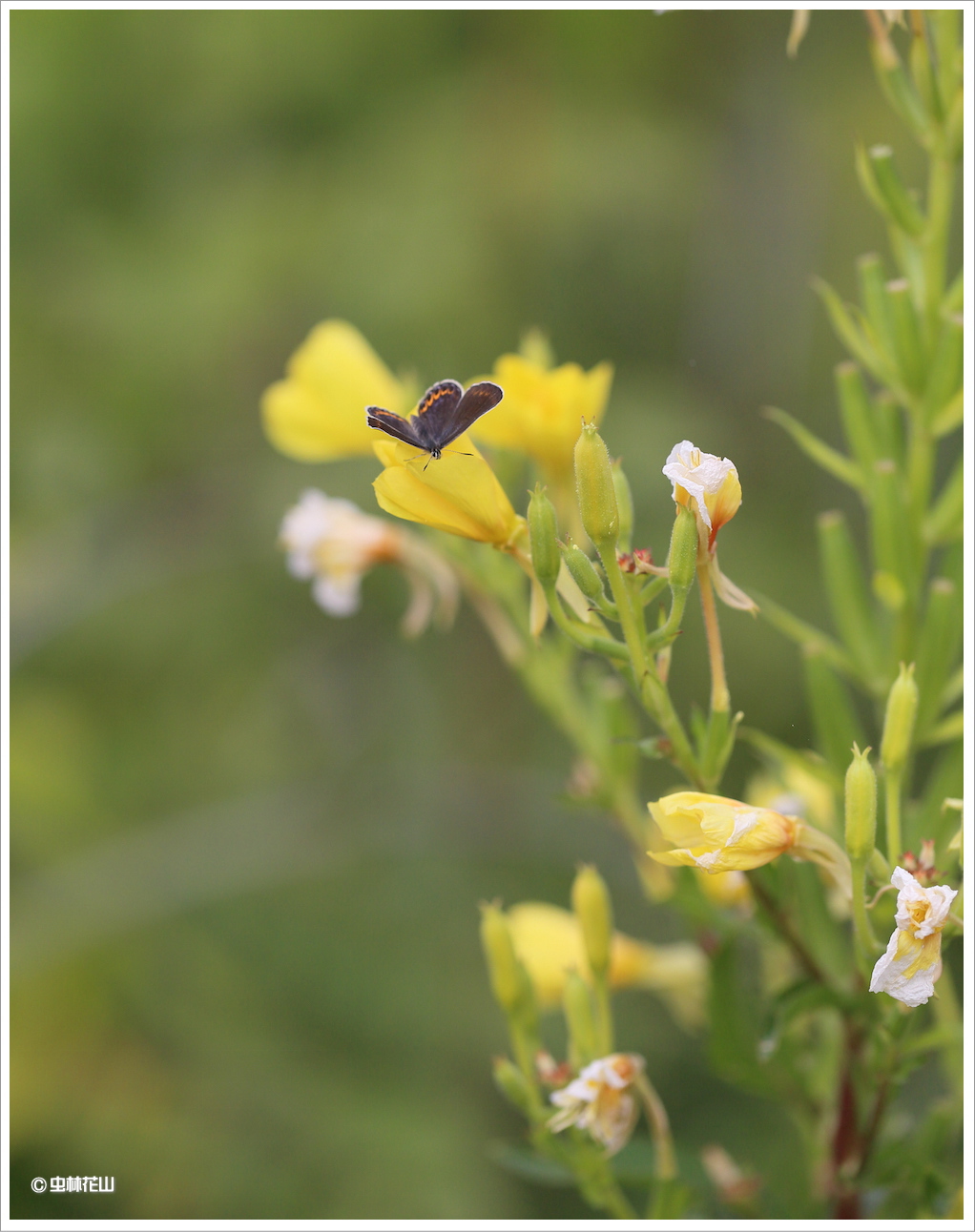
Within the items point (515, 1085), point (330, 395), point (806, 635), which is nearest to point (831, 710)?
point (806, 635)

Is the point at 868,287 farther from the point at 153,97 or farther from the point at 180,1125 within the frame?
the point at 153,97

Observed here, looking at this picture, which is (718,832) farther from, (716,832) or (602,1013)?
(602,1013)

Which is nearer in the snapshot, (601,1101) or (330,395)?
(601,1101)

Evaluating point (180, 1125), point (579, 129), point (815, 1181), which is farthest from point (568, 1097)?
point (579, 129)

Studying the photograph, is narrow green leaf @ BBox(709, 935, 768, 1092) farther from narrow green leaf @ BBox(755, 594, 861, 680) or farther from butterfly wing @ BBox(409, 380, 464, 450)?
butterfly wing @ BBox(409, 380, 464, 450)

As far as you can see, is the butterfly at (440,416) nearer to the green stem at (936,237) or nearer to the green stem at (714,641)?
the green stem at (714,641)

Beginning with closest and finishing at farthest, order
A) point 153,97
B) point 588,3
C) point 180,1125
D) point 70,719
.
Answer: point 588,3, point 180,1125, point 70,719, point 153,97
